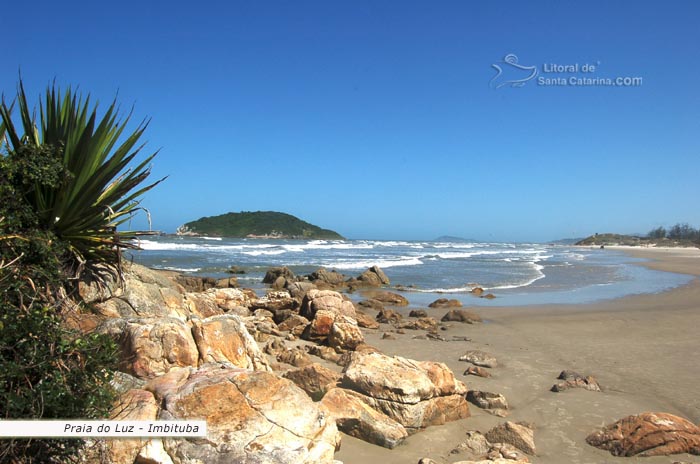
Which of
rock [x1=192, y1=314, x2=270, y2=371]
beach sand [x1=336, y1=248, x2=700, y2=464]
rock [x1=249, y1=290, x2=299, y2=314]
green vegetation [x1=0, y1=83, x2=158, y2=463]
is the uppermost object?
green vegetation [x1=0, y1=83, x2=158, y2=463]

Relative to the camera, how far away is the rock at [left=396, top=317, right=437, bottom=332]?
508 inches

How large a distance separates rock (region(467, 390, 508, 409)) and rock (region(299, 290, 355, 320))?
18.6ft

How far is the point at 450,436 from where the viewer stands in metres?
5.78

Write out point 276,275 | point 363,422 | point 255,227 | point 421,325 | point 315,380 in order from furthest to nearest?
1. point 255,227
2. point 276,275
3. point 421,325
4. point 315,380
5. point 363,422

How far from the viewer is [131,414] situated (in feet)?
12.3

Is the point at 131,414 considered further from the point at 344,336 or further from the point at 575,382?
the point at 575,382

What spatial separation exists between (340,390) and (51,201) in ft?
12.0

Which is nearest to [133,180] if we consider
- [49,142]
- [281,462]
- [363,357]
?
[49,142]

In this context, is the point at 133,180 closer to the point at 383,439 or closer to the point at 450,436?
the point at 383,439

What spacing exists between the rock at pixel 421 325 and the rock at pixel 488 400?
18.8 ft

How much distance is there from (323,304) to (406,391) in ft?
21.7

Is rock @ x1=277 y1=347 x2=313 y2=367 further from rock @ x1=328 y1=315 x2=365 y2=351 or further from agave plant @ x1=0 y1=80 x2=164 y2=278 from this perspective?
agave plant @ x1=0 y1=80 x2=164 y2=278

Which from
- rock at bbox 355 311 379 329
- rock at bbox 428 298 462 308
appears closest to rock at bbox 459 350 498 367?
rock at bbox 355 311 379 329

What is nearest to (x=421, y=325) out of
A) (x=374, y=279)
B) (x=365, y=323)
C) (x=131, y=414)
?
(x=365, y=323)
